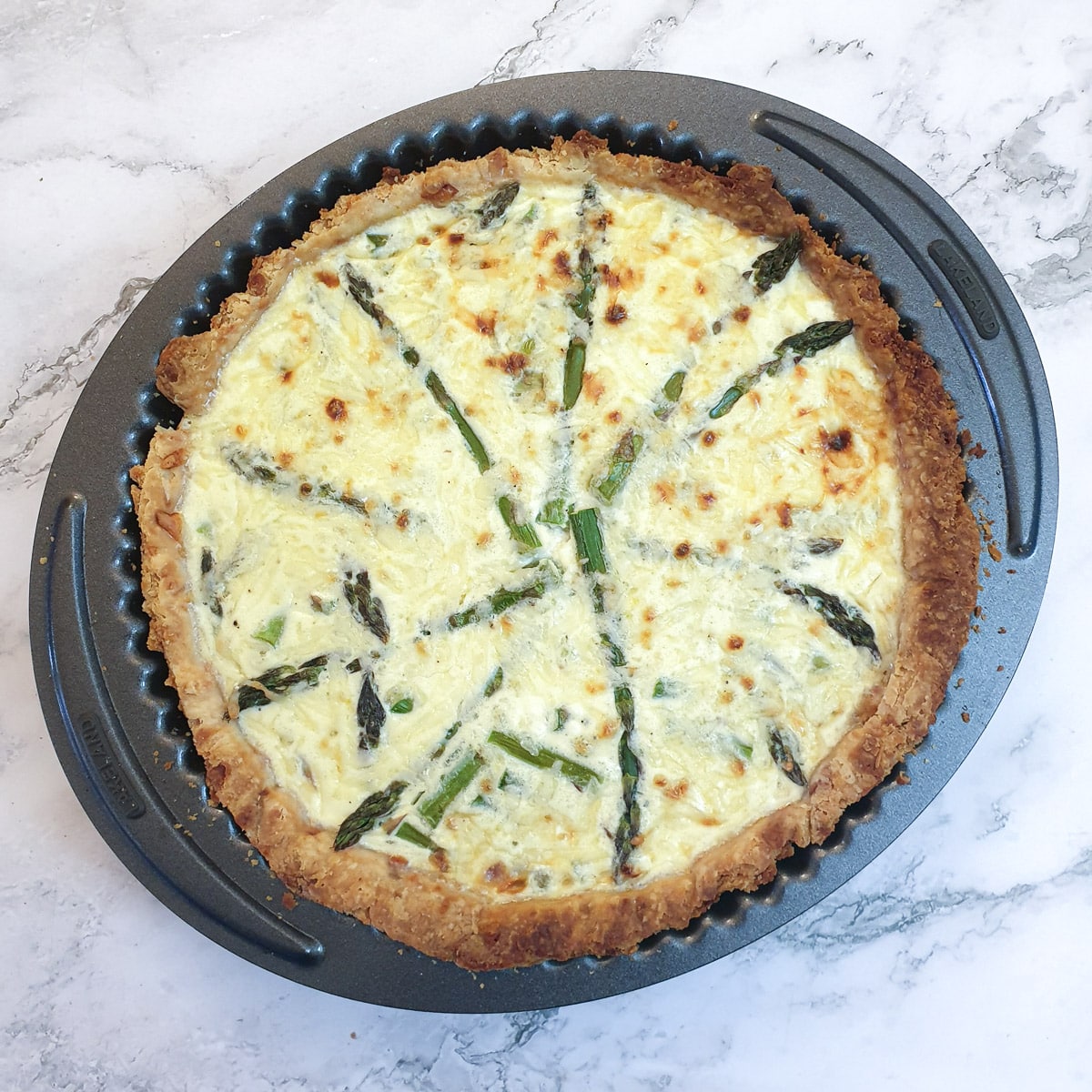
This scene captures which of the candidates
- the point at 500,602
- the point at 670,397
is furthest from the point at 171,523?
the point at 670,397

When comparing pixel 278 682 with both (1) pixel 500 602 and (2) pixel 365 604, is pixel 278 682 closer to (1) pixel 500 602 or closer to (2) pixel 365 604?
(2) pixel 365 604

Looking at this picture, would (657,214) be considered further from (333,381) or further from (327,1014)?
(327,1014)

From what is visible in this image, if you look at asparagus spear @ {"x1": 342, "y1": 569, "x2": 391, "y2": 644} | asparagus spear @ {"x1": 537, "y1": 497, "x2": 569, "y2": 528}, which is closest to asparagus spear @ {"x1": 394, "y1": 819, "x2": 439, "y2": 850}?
asparagus spear @ {"x1": 342, "y1": 569, "x2": 391, "y2": 644}

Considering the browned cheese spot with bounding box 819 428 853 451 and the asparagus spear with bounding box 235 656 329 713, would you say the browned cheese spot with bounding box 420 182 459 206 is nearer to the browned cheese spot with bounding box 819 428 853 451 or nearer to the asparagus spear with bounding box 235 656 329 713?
the browned cheese spot with bounding box 819 428 853 451

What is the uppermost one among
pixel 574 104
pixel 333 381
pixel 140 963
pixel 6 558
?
pixel 574 104

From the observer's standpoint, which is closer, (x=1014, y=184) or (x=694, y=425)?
(x=694, y=425)

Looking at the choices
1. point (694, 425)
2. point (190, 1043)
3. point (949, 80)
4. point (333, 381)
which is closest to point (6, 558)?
point (333, 381)

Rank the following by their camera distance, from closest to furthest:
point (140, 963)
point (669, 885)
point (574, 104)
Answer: point (669, 885)
point (574, 104)
point (140, 963)
